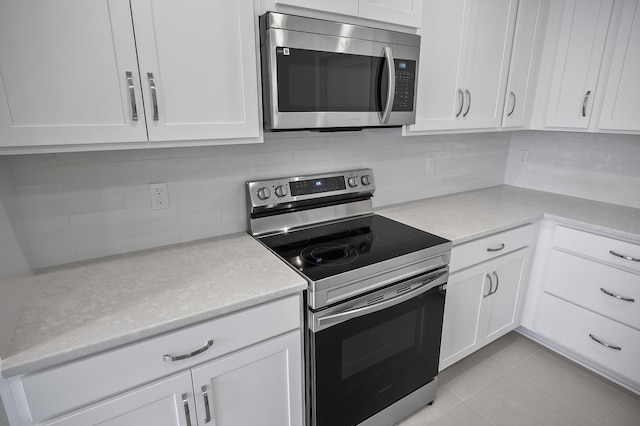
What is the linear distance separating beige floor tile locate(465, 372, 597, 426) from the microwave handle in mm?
1576

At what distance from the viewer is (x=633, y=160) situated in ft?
7.11

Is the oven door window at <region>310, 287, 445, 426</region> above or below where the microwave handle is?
below

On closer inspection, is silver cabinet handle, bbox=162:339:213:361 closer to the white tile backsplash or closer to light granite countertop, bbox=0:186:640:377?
light granite countertop, bbox=0:186:640:377

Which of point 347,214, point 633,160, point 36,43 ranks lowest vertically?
point 347,214

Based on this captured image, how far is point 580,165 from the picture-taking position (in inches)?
95.0

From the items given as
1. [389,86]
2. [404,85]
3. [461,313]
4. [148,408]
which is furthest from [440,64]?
[148,408]

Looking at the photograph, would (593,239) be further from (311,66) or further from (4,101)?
(4,101)

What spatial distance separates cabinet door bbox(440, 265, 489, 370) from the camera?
180 cm

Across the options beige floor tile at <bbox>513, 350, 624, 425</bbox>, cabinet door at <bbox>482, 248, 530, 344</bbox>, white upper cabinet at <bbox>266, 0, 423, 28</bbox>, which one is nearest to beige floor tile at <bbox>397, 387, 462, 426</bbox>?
cabinet door at <bbox>482, 248, 530, 344</bbox>

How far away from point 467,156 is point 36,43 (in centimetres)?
242

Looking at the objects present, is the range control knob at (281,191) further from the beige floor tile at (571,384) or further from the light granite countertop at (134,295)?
the beige floor tile at (571,384)

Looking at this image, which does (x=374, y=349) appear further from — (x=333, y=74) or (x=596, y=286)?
(x=596, y=286)

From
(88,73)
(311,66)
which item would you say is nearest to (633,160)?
(311,66)

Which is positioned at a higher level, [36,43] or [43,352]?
[36,43]
